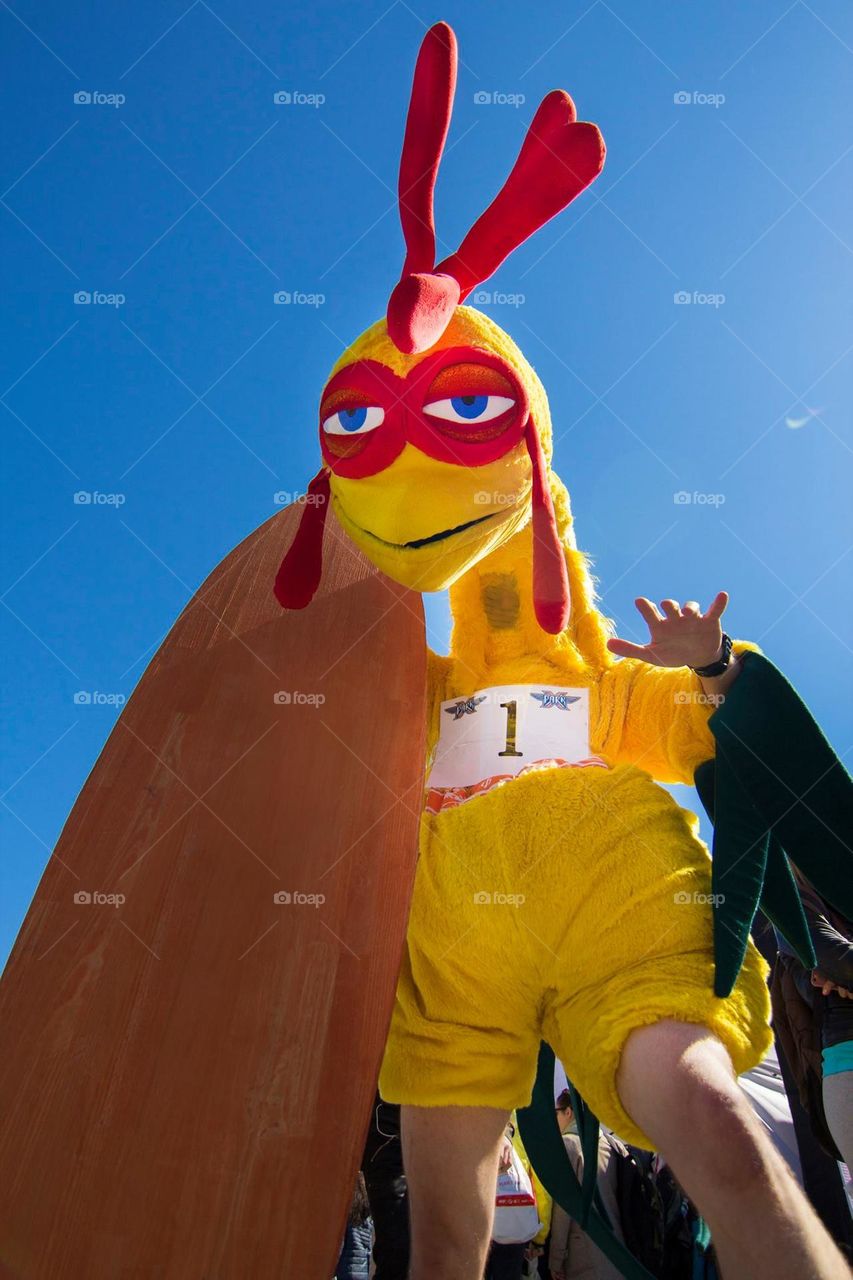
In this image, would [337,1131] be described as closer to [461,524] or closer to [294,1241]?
[294,1241]

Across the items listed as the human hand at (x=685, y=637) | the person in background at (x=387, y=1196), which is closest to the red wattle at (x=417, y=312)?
the human hand at (x=685, y=637)

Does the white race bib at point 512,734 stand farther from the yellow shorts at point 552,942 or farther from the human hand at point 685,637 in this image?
the human hand at point 685,637

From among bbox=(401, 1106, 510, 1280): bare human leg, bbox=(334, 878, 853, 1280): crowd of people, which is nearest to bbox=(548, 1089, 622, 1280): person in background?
bbox=(334, 878, 853, 1280): crowd of people

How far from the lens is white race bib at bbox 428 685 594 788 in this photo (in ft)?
4.67

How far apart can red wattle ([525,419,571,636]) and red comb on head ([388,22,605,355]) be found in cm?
35

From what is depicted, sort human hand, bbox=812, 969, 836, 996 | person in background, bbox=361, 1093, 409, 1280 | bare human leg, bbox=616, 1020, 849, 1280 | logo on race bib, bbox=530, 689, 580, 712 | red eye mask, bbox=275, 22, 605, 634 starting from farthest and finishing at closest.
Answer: human hand, bbox=812, 969, 836, 996
person in background, bbox=361, 1093, 409, 1280
logo on race bib, bbox=530, 689, 580, 712
red eye mask, bbox=275, 22, 605, 634
bare human leg, bbox=616, 1020, 849, 1280

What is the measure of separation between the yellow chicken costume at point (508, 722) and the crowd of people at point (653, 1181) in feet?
3.00

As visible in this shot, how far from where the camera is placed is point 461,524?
1.39m

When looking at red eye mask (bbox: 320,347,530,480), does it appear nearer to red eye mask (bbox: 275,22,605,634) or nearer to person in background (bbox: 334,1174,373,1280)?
red eye mask (bbox: 275,22,605,634)

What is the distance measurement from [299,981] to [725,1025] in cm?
66

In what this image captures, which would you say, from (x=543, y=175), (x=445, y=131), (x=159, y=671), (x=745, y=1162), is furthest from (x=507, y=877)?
(x=445, y=131)

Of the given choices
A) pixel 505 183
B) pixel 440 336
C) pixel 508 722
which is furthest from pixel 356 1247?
pixel 505 183

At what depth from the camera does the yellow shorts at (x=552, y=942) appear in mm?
1133

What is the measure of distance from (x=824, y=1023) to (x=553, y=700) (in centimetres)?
170
